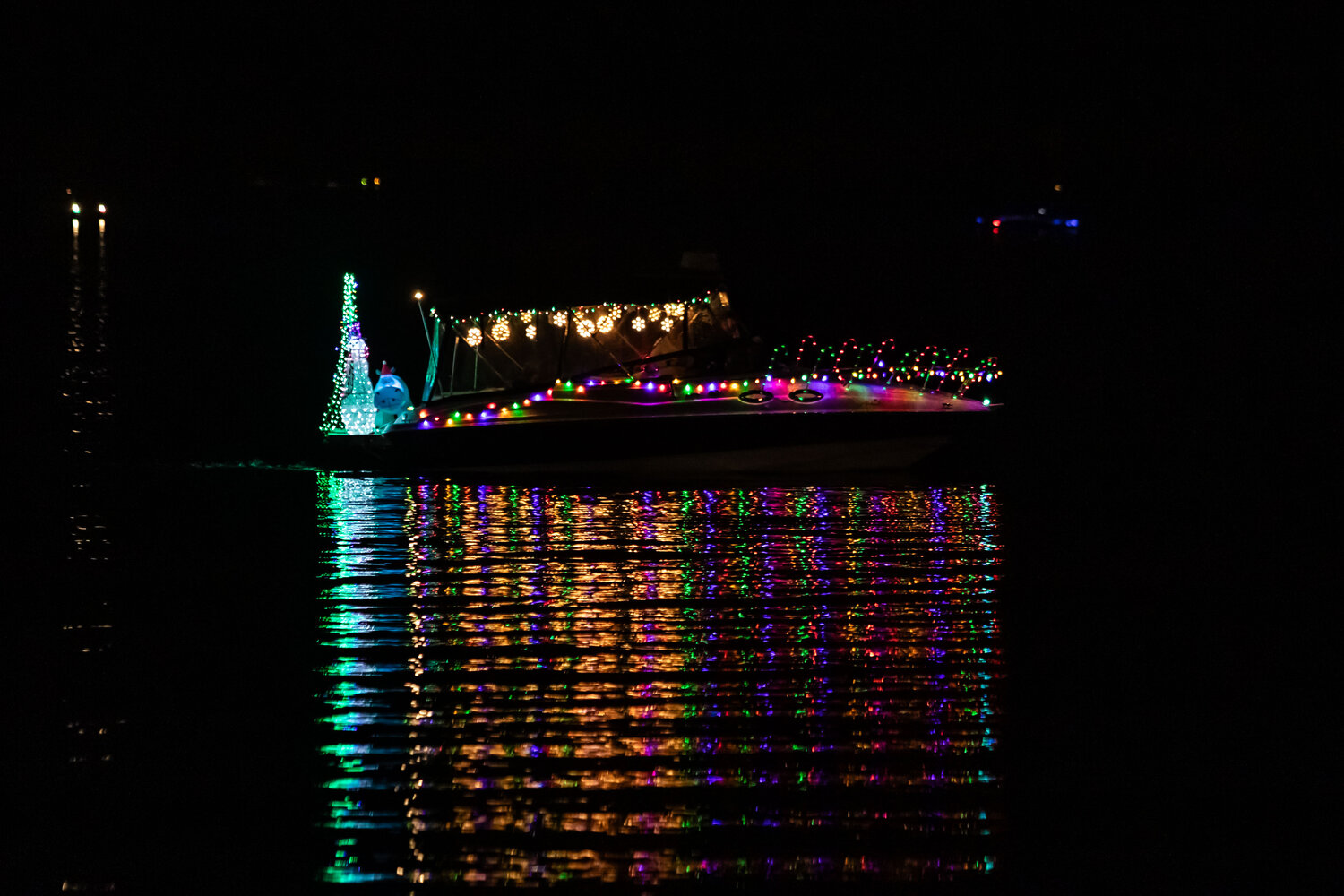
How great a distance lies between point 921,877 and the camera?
18.5 feet

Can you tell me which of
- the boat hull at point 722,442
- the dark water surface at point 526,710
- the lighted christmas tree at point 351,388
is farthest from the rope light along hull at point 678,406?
the dark water surface at point 526,710

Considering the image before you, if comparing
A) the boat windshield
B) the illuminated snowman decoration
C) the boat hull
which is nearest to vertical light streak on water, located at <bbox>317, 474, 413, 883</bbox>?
the boat hull

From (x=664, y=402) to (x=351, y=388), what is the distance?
419cm

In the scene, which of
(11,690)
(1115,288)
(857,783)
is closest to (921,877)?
(857,783)

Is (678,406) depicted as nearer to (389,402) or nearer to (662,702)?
(389,402)

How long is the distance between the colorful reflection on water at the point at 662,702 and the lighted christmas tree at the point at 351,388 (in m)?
4.34

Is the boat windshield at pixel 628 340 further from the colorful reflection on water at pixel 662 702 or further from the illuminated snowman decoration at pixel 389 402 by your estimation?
the colorful reflection on water at pixel 662 702

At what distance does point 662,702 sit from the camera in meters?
7.75

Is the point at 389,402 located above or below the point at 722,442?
above

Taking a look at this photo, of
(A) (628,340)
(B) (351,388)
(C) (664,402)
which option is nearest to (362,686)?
(C) (664,402)

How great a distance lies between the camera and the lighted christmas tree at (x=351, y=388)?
57.2ft

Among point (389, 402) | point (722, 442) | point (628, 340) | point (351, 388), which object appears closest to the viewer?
point (722, 442)

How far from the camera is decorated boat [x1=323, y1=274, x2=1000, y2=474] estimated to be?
16141mm

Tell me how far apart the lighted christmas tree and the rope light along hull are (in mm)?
909
